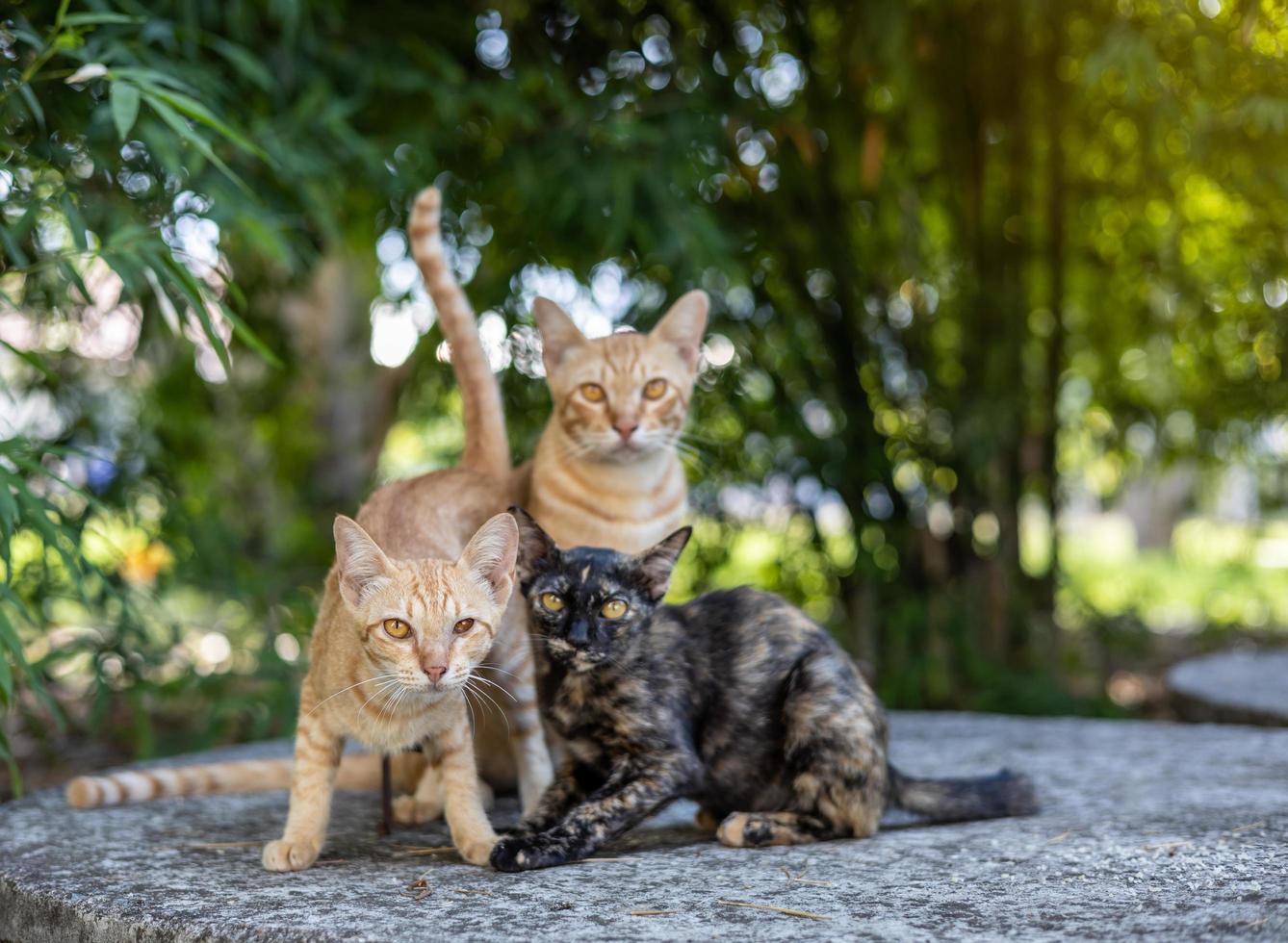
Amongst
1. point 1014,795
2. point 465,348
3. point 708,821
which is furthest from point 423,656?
point 1014,795

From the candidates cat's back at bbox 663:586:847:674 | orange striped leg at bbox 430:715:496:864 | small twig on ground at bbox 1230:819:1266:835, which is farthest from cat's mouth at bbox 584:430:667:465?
small twig on ground at bbox 1230:819:1266:835

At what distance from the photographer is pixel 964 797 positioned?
2684 millimetres

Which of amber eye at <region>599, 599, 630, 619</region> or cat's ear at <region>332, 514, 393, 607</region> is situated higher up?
cat's ear at <region>332, 514, 393, 607</region>

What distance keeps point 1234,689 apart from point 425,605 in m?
3.31

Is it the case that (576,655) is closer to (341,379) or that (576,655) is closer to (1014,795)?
(1014,795)

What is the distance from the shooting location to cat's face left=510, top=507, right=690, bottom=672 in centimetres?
232

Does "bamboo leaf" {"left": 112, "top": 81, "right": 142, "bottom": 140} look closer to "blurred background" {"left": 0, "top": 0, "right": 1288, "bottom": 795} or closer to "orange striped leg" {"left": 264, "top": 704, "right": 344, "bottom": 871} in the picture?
"blurred background" {"left": 0, "top": 0, "right": 1288, "bottom": 795}

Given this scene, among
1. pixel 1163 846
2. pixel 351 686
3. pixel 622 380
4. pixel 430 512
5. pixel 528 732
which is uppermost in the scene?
pixel 622 380

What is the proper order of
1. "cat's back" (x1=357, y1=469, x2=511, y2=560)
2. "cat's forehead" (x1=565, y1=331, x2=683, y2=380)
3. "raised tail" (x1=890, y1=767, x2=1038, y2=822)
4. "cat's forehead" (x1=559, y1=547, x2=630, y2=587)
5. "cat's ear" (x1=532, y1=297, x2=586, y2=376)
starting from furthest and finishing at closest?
1. "cat's ear" (x1=532, y1=297, x2=586, y2=376)
2. "cat's forehead" (x1=565, y1=331, x2=683, y2=380)
3. "raised tail" (x1=890, y1=767, x2=1038, y2=822)
4. "cat's back" (x1=357, y1=469, x2=511, y2=560)
5. "cat's forehead" (x1=559, y1=547, x2=630, y2=587)

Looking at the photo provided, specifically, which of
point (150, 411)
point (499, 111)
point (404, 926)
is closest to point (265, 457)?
point (150, 411)

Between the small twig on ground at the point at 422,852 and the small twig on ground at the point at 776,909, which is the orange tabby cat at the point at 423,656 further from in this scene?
the small twig on ground at the point at 776,909

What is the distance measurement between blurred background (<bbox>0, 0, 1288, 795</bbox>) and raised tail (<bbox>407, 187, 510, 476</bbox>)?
65cm

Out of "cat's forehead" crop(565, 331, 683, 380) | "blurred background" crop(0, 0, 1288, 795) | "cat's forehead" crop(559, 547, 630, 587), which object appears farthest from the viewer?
"blurred background" crop(0, 0, 1288, 795)

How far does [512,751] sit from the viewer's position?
2779 millimetres
